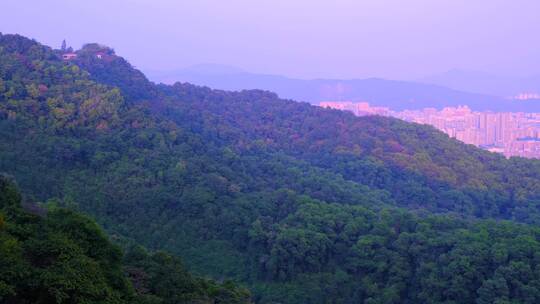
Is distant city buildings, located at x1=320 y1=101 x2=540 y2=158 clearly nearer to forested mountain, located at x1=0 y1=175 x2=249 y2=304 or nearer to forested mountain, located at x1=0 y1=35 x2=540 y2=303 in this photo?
forested mountain, located at x1=0 y1=35 x2=540 y2=303

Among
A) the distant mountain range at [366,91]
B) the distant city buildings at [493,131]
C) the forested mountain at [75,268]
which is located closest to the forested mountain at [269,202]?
the forested mountain at [75,268]

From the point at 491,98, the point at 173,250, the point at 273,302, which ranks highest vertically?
the point at 491,98

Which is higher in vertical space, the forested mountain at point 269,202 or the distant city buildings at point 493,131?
the distant city buildings at point 493,131

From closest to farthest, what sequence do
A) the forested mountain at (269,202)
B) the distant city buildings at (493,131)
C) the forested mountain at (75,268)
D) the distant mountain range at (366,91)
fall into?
the forested mountain at (75,268), the forested mountain at (269,202), the distant city buildings at (493,131), the distant mountain range at (366,91)

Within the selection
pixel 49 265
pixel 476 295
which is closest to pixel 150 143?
pixel 476 295

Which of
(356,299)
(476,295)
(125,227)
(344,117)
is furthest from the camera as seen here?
(344,117)

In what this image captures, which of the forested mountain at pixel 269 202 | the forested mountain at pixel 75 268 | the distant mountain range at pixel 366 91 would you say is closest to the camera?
the forested mountain at pixel 75 268

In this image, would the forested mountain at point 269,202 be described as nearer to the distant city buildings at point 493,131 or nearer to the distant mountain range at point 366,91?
A: the distant city buildings at point 493,131

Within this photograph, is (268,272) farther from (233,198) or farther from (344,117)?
(344,117)

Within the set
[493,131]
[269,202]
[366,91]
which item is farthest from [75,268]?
[366,91]
